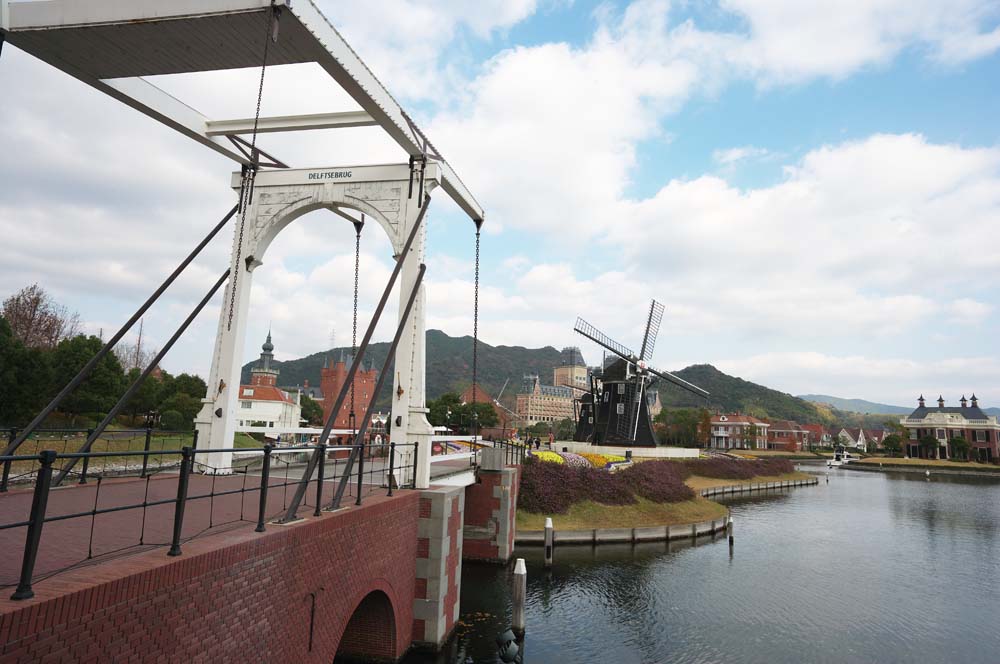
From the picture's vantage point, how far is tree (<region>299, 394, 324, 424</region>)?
85.8m

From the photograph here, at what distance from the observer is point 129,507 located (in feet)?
14.1

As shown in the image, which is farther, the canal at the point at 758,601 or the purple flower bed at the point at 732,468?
the purple flower bed at the point at 732,468

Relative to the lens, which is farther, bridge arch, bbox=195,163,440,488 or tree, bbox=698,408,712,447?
tree, bbox=698,408,712,447

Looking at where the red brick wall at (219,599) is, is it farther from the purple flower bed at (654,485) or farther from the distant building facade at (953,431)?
the distant building facade at (953,431)

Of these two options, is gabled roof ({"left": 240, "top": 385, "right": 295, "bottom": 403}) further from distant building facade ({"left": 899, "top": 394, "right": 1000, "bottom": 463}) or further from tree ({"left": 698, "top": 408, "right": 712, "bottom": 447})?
distant building facade ({"left": 899, "top": 394, "right": 1000, "bottom": 463})

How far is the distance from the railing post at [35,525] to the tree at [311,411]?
82157 millimetres

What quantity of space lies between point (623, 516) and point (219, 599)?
2313cm

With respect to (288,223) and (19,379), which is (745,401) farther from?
(288,223)

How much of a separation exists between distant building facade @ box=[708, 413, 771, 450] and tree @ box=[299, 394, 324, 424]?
68610 mm

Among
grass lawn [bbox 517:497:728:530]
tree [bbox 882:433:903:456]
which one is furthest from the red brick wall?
tree [bbox 882:433:903:456]

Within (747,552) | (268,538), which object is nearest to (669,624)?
(747,552)

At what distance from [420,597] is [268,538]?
246 inches

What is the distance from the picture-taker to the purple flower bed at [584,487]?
25.0 metres

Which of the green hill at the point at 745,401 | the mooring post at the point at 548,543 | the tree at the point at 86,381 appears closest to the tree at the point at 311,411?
the tree at the point at 86,381
